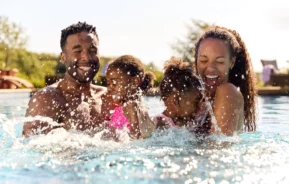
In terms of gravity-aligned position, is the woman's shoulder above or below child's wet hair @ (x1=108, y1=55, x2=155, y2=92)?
below

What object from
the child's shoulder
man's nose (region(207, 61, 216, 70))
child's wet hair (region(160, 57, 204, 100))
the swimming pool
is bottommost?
the swimming pool

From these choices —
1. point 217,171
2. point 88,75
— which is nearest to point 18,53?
point 88,75

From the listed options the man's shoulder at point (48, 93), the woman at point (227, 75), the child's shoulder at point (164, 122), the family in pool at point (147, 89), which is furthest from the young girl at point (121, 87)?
the woman at point (227, 75)

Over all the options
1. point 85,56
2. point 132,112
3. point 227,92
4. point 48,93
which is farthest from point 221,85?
point 48,93

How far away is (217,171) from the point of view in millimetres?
3395

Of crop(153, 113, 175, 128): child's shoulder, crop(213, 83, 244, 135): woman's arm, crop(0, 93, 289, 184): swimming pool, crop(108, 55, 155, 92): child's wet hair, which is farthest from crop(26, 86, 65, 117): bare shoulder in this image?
crop(213, 83, 244, 135): woman's arm

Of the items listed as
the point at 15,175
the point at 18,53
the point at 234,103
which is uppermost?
the point at 18,53

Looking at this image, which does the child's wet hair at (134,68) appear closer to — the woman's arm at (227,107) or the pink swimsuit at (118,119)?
the pink swimsuit at (118,119)

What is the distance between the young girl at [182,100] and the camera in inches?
181

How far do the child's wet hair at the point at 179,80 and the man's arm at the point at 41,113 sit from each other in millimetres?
1117

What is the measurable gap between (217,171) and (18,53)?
91.1ft

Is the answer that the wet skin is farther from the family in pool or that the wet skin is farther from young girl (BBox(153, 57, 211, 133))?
young girl (BBox(153, 57, 211, 133))

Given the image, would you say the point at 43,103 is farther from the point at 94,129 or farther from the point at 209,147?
the point at 209,147

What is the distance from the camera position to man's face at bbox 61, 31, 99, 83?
5098 mm
